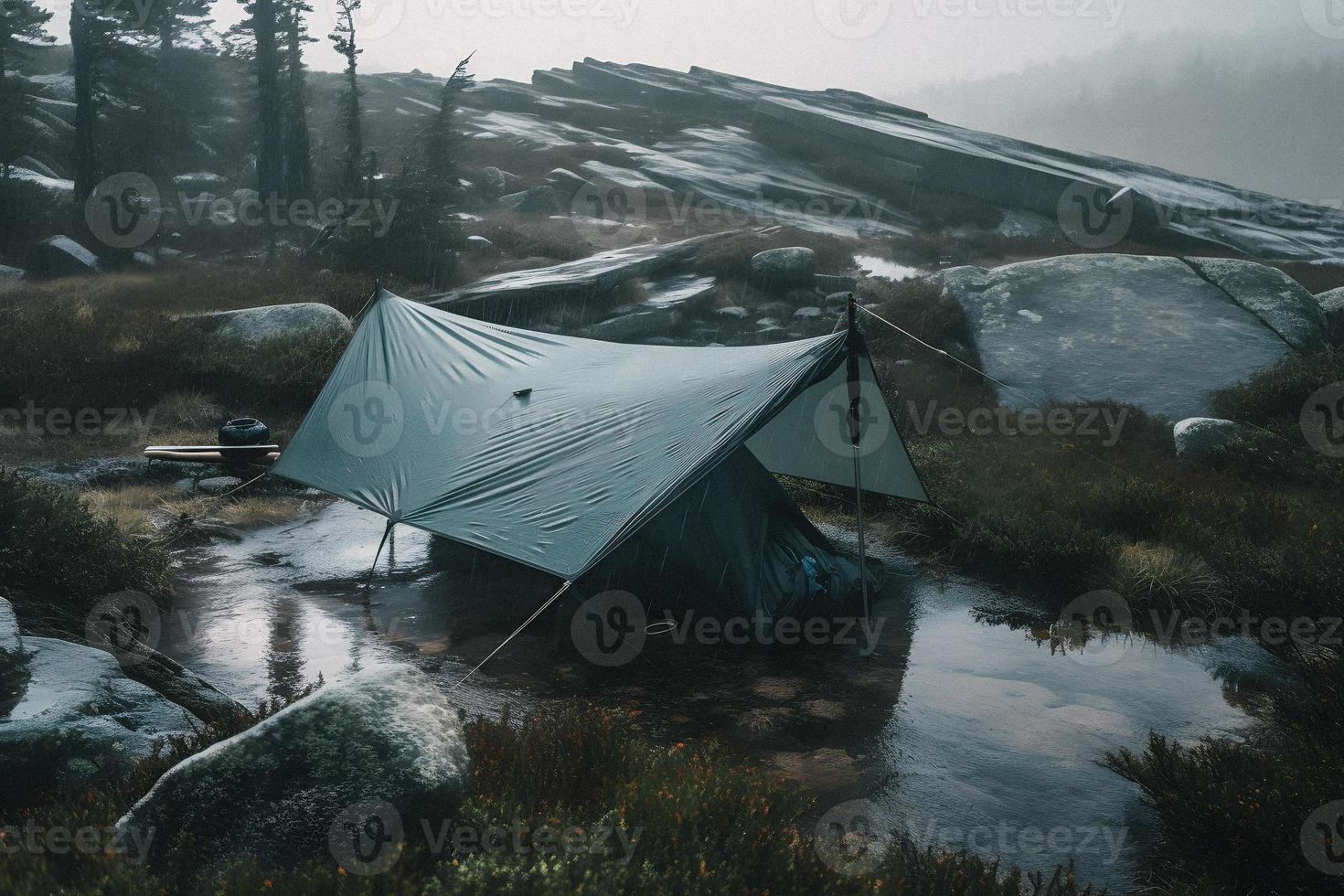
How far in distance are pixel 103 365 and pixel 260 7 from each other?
42.8 ft

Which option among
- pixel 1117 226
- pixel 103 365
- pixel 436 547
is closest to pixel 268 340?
pixel 103 365

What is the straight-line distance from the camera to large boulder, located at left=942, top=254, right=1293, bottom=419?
14.0 metres

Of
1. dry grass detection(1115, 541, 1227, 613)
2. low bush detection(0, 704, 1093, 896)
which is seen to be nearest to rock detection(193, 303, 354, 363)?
low bush detection(0, 704, 1093, 896)

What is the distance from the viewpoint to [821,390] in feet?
32.4

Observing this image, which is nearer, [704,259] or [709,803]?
[709,803]

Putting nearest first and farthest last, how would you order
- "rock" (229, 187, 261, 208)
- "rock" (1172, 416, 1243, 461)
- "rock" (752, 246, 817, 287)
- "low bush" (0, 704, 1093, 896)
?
"low bush" (0, 704, 1093, 896) < "rock" (1172, 416, 1243, 461) < "rock" (752, 246, 817, 287) < "rock" (229, 187, 261, 208)

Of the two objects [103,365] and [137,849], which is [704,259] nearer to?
[103,365]

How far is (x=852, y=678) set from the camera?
716 centimetres

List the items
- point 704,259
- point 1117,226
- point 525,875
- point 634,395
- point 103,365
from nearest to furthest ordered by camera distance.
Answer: point 525,875, point 634,395, point 103,365, point 704,259, point 1117,226

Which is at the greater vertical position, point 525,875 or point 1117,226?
point 1117,226

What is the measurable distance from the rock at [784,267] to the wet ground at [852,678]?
1231 cm

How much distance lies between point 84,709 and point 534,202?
28.3 metres

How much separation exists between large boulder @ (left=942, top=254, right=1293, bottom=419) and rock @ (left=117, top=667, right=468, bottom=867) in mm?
11729

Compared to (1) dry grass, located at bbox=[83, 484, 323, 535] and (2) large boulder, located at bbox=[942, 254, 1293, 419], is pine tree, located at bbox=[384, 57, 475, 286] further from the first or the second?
(2) large boulder, located at bbox=[942, 254, 1293, 419]
